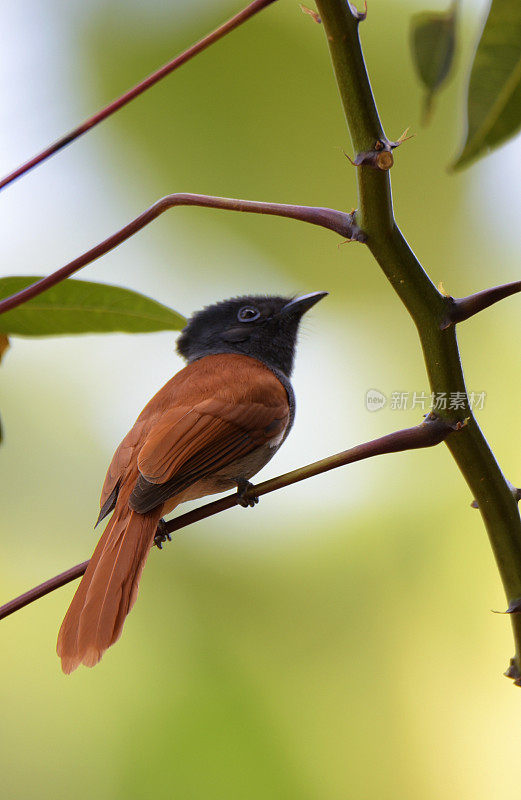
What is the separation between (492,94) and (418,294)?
319 millimetres

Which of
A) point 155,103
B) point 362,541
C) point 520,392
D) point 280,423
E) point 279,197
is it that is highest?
point 155,103

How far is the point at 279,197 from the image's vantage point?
13.1 ft

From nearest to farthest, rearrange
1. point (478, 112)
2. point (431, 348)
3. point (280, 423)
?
1. point (431, 348)
2. point (478, 112)
3. point (280, 423)

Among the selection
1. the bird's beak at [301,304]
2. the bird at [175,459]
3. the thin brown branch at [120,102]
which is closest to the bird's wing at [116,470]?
the bird at [175,459]

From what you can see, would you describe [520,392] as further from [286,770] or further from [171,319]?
[171,319]

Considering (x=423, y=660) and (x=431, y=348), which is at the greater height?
(x=423, y=660)

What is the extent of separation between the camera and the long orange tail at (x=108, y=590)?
41.7 inches

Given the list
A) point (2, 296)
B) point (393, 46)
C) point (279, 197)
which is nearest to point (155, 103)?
point (279, 197)

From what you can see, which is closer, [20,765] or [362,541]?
[20,765]

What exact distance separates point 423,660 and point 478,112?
320cm

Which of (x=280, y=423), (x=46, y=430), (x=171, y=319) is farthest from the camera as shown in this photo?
(x=46, y=430)

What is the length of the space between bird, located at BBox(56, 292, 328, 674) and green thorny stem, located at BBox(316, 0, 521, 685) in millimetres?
405

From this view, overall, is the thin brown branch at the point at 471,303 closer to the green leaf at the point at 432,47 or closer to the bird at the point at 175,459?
the green leaf at the point at 432,47

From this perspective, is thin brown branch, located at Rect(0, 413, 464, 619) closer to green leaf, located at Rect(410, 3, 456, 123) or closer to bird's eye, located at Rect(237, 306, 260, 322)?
green leaf, located at Rect(410, 3, 456, 123)
